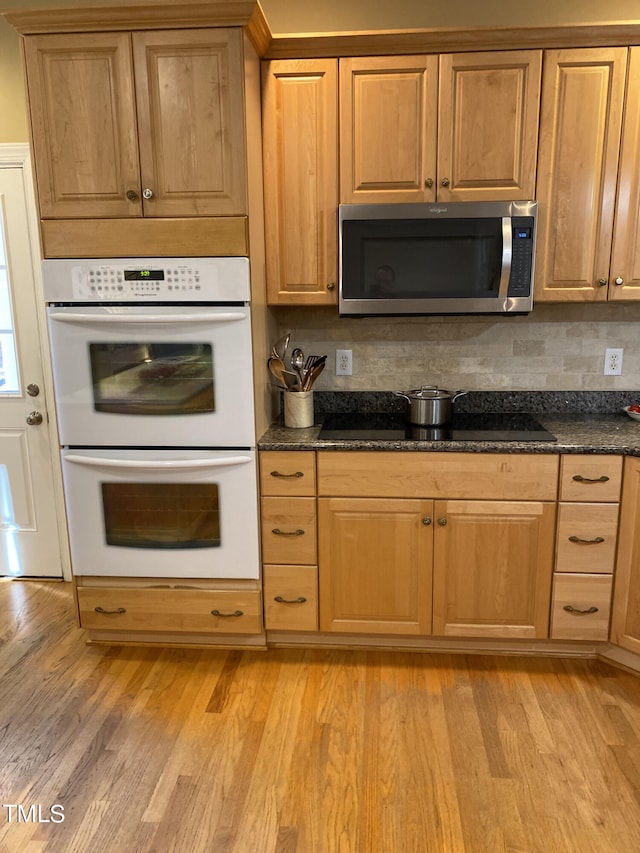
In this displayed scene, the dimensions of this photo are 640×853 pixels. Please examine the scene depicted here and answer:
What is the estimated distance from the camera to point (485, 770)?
1.94m

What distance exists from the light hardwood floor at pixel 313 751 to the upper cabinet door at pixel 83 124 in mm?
1740

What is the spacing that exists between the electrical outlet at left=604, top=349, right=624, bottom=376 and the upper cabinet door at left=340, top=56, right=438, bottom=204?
1054mm

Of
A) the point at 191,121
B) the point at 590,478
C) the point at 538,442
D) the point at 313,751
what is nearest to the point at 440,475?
the point at 538,442

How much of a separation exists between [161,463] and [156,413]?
19 centimetres

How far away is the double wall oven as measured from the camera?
2291 mm

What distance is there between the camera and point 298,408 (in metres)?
2.62

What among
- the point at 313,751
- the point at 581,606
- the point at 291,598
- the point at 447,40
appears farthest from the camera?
the point at 291,598

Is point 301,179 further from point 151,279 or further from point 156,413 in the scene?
point 156,413

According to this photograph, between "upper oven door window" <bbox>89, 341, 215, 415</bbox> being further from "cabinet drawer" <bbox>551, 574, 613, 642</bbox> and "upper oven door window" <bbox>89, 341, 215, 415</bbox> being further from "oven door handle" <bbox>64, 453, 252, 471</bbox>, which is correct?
"cabinet drawer" <bbox>551, 574, 613, 642</bbox>

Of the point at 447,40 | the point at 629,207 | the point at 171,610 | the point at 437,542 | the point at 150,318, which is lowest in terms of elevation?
the point at 171,610

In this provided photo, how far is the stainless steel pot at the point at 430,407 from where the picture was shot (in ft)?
8.53

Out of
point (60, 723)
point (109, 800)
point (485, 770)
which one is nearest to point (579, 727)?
point (485, 770)

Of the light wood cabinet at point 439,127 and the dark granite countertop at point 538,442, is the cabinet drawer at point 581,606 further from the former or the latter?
the light wood cabinet at point 439,127

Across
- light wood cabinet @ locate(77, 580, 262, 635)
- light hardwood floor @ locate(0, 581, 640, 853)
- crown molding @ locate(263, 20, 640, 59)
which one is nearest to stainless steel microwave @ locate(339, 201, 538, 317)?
crown molding @ locate(263, 20, 640, 59)
